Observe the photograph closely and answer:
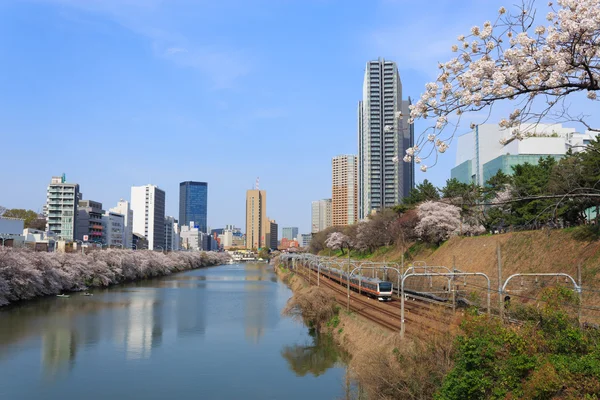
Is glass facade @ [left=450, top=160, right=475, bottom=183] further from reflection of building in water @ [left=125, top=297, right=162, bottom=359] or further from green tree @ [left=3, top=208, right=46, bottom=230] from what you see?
green tree @ [left=3, top=208, right=46, bottom=230]

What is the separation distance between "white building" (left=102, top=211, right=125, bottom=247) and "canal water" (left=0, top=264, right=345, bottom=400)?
9350 centimetres

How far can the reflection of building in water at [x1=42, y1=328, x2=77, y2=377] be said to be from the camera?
998 inches

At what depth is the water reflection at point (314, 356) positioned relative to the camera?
2622 centimetres

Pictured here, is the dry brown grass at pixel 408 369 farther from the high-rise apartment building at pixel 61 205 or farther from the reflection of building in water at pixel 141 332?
the high-rise apartment building at pixel 61 205

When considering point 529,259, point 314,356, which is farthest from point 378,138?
point 314,356

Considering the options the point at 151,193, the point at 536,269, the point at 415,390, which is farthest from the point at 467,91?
the point at 151,193

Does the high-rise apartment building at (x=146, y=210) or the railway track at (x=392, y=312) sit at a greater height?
the high-rise apartment building at (x=146, y=210)

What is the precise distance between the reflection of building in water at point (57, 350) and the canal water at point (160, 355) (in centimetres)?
5

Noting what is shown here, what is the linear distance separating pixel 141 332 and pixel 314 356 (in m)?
13.7

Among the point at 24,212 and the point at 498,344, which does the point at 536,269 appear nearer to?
the point at 498,344

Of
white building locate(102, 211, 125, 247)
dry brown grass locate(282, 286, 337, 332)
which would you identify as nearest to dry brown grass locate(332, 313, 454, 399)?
dry brown grass locate(282, 286, 337, 332)

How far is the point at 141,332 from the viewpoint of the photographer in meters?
35.2

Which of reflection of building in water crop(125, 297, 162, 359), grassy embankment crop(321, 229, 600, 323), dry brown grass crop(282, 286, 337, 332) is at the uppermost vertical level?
grassy embankment crop(321, 229, 600, 323)

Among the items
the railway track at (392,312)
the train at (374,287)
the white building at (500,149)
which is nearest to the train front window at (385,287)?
the train at (374,287)
